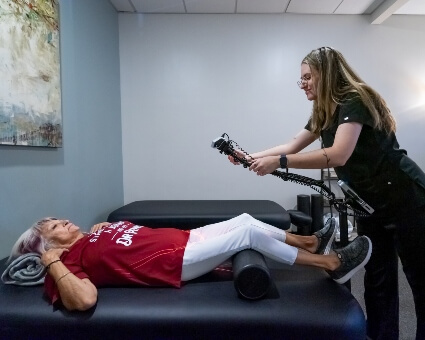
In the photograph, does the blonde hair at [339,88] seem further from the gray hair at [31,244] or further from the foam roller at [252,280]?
the gray hair at [31,244]

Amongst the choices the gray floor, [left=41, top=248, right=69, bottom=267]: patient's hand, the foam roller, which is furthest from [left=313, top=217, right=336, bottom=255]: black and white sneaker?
[left=41, top=248, right=69, bottom=267]: patient's hand

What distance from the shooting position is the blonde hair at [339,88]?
1.18 m

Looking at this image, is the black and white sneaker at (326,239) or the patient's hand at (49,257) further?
the black and white sneaker at (326,239)

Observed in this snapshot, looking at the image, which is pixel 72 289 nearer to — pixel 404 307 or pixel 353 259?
pixel 353 259

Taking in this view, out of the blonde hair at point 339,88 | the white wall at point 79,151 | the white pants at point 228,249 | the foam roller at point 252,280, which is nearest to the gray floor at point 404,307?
the white pants at point 228,249

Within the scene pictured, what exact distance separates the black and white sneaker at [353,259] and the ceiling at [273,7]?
2.38 m

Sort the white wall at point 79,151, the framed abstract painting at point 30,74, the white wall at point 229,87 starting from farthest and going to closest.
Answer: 1. the white wall at point 229,87
2. the white wall at point 79,151
3. the framed abstract painting at point 30,74

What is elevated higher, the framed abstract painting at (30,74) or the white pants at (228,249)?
the framed abstract painting at (30,74)

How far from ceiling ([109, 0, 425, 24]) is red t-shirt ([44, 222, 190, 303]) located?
7.74ft

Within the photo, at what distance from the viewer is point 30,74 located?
1.65 metres

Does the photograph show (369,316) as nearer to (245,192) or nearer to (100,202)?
(245,192)

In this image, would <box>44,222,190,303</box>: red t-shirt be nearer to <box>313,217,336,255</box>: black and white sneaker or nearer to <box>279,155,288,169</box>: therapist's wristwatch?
<box>279,155,288,169</box>: therapist's wristwatch

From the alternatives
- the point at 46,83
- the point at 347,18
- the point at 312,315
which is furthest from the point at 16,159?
the point at 347,18

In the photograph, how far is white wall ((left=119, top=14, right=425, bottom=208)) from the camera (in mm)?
3078
